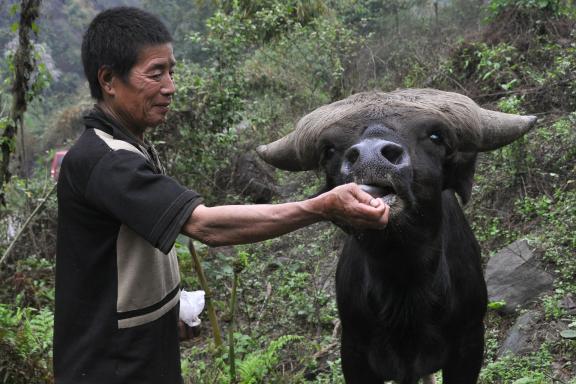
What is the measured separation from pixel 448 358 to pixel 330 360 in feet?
6.13

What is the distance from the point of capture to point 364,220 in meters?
2.17

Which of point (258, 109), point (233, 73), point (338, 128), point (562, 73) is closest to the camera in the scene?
point (338, 128)

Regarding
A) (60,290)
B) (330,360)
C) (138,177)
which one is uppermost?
(138,177)

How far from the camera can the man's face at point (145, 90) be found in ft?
8.35

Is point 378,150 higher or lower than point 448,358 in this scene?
higher

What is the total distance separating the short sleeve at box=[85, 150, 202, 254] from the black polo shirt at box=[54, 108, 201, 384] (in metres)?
0.01

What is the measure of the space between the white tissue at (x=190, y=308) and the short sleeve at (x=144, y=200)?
5.36ft

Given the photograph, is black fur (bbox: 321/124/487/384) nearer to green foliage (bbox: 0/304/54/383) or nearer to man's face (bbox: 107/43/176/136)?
man's face (bbox: 107/43/176/136)

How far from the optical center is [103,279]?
246 cm

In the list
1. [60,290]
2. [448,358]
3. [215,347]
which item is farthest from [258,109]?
[60,290]

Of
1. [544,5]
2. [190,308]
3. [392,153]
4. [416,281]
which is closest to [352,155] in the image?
[392,153]

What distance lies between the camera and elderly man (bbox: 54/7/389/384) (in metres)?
2.22

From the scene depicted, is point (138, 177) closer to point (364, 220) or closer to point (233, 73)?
point (364, 220)

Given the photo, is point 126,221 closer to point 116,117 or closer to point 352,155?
point 116,117
